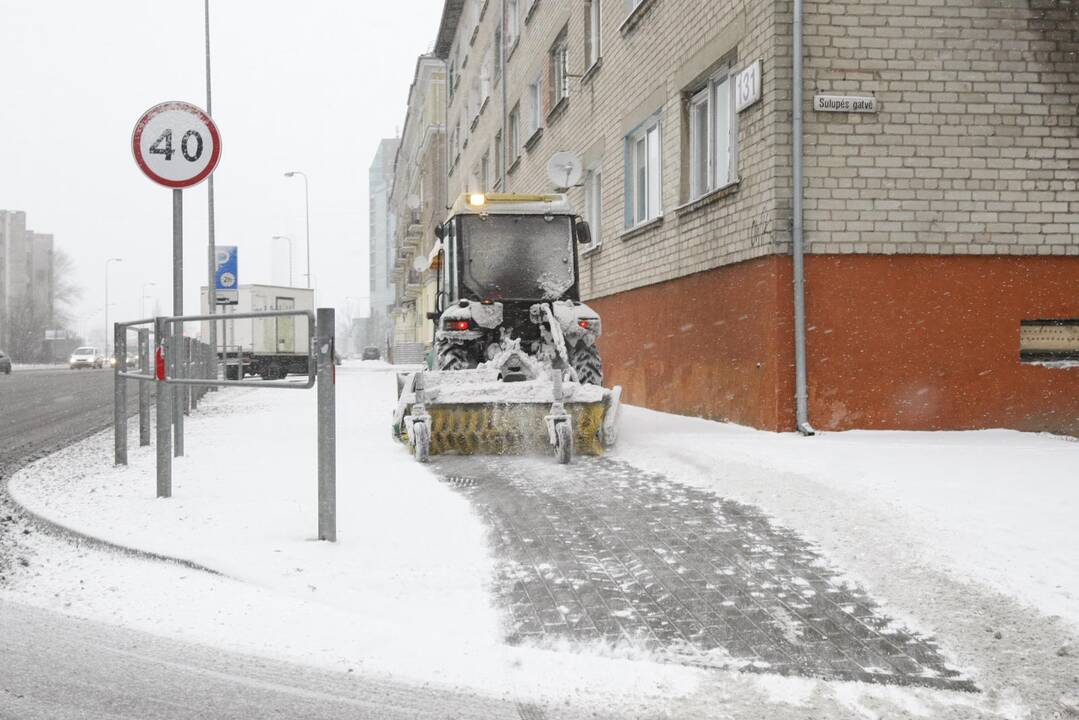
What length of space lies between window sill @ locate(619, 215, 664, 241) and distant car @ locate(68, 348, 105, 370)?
54.3 m

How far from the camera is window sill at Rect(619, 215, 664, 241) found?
42.4ft

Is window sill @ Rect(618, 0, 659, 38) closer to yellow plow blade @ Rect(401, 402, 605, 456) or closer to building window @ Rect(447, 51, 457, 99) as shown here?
yellow plow blade @ Rect(401, 402, 605, 456)

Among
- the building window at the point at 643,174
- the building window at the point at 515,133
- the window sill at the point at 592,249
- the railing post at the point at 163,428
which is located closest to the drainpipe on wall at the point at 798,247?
the building window at the point at 643,174

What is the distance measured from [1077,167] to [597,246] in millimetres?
8273

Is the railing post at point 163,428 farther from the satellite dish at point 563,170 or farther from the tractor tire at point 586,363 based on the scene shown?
the satellite dish at point 563,170

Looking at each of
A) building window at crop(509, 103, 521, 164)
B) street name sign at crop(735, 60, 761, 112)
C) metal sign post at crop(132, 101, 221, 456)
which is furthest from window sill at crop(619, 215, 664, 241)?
building window at crop(509, 103, 521, 164)

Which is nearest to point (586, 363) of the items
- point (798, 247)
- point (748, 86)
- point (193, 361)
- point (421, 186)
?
point (798, 247)

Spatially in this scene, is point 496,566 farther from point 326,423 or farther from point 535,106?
point 535,106

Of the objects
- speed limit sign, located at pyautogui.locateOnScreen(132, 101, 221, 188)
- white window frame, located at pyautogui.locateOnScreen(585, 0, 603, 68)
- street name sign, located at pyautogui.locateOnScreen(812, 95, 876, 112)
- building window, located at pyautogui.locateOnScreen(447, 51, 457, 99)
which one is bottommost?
speed limit sign, located at pyautogui.locateOnScreen(132, 101, 221, 188)

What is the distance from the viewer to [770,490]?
6.43 m

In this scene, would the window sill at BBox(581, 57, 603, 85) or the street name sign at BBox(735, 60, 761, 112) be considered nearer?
the street name sign at BBox(735, 60, 761, 112)

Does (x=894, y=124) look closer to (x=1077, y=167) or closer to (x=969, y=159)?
(x=969, y=159)

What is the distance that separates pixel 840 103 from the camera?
914 centimetres

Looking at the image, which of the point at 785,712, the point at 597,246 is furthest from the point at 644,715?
the point at 597,246
